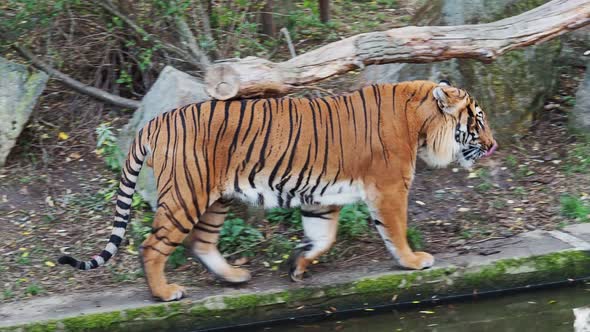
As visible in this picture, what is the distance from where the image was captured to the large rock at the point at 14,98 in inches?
279

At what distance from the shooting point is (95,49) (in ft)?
26.4

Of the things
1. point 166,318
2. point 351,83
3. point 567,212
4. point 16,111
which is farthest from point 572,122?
point 16,111

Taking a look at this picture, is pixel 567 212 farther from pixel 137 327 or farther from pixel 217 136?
pixel 137 327

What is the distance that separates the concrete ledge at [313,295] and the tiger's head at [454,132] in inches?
28.9

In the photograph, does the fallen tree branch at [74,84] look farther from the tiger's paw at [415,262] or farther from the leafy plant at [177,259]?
the tiger's paw at [415,262]

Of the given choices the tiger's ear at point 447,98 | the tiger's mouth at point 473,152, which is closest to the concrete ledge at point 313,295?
the tiger's mouth at point 473,152

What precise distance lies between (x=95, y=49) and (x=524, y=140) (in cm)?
412

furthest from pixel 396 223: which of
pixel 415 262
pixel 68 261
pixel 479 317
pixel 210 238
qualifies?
pixel 68 261

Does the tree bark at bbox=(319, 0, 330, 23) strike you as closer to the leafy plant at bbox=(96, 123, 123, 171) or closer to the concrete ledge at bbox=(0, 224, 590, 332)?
the leafy plant at bbox=(96, 123, 123, 171)

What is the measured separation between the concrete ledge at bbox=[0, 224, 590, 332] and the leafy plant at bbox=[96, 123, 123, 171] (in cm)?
162

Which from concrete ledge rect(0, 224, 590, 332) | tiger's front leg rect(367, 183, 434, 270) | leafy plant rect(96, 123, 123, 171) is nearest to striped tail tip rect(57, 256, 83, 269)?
concrete ledge rect(0, 224, 590, 332)

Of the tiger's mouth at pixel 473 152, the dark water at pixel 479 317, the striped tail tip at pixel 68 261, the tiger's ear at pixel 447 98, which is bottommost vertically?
the dark water at pixel 479 317

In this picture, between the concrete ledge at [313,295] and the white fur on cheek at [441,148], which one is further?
the white fur on cheek at [441,148]

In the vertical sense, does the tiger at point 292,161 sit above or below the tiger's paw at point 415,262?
above
